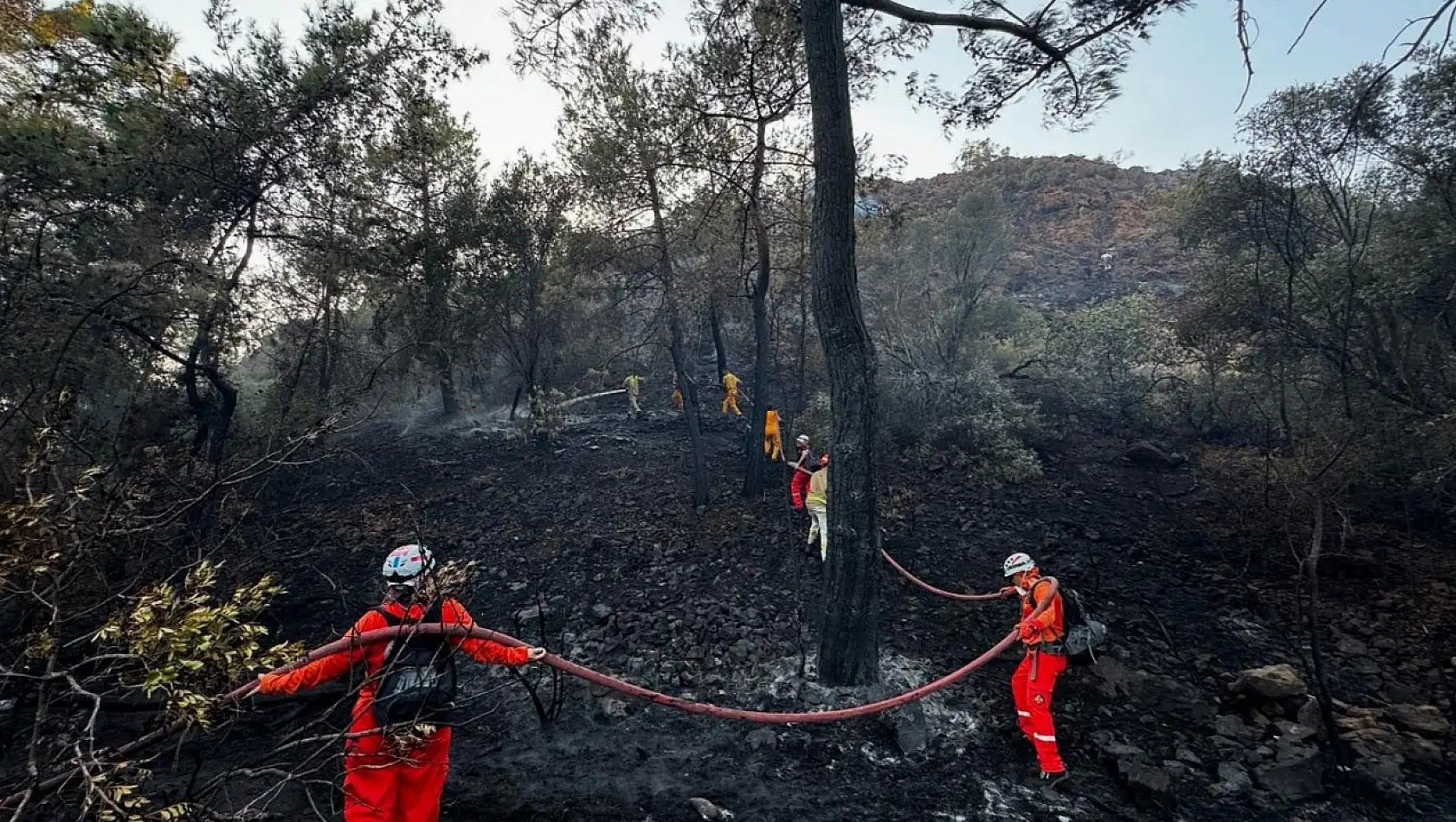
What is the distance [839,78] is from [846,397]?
2898 millimetres

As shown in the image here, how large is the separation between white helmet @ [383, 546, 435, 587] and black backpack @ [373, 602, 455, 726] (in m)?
0.18

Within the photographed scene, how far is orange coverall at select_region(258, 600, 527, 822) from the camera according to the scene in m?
2.95

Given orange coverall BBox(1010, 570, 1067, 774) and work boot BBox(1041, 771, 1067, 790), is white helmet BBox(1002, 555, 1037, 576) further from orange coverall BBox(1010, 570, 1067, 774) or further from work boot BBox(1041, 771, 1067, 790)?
work boot BBox(1041, 771, 1067, 790)

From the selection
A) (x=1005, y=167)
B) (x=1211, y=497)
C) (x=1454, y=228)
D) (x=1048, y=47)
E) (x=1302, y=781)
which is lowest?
(x=1302, y=781)

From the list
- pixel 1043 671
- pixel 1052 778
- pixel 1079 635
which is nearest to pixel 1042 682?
pixel 1043 671

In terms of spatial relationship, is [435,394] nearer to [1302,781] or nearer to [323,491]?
[323,491]

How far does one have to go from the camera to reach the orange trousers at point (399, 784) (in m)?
3.04

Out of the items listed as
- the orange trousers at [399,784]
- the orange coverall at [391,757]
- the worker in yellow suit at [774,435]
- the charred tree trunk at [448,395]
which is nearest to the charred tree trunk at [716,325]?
the worker in yellow suit at [774,435]

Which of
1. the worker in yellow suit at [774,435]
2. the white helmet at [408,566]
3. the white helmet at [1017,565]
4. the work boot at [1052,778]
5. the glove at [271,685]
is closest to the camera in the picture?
the glove at [271,685]

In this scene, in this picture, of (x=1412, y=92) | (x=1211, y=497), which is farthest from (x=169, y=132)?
(x=1412, y=92)

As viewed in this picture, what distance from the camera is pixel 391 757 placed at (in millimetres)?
2947

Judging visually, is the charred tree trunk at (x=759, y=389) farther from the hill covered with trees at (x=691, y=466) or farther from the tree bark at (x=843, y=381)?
the tree bark at (x=843, y=381)

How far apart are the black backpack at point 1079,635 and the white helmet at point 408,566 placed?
4.69 m

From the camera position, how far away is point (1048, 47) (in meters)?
6.30
